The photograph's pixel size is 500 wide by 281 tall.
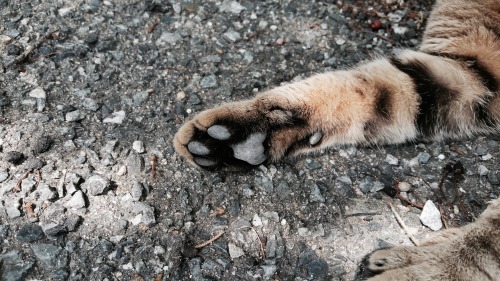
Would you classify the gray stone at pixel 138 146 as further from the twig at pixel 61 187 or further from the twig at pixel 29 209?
the twig at pixel 29 209

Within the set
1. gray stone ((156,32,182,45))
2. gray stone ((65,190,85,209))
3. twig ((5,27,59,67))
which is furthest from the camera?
gray stone ((156,32,182,45))

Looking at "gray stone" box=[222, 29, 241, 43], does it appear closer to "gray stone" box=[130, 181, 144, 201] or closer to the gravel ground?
the gravel ground

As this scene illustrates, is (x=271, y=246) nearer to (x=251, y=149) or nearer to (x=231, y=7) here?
(x=251, y=149)

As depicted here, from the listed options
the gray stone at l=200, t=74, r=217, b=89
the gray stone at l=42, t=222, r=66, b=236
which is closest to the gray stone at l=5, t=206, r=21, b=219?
the gray stone at l=42, t=222, r=66, b=236

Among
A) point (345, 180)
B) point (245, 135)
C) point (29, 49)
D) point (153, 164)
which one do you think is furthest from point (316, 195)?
point (29, 49)

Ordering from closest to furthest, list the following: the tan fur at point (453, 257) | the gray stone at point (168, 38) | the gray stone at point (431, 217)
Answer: the tan fur at point (453, 257), the gray stone at point (431, 217), the gray stone at point (168, 38)

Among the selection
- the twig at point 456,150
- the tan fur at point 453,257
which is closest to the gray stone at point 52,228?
the tan fur at point 453,257
